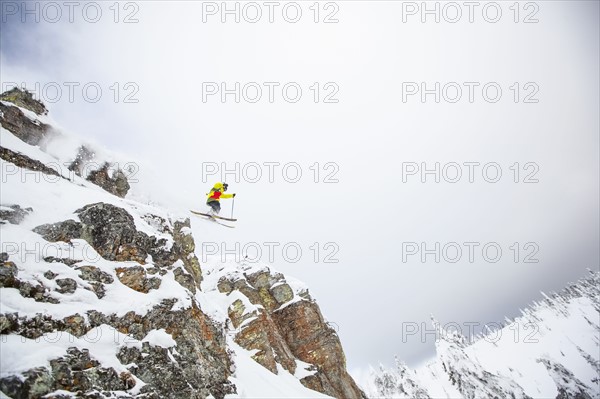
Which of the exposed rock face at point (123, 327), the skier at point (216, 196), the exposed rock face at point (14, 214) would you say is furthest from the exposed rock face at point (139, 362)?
→ the skier at point (216, 196)

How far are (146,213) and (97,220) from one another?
12.7 ft

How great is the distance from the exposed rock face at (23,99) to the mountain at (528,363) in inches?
2044

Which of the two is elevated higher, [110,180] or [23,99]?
[23,99]

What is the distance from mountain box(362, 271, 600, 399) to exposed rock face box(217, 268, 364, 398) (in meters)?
19.0

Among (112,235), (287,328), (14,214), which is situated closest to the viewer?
(14,214)

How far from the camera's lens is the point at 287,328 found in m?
31.4

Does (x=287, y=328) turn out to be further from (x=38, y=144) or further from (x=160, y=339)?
(x=38, y=144)

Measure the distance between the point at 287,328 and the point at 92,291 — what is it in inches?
897

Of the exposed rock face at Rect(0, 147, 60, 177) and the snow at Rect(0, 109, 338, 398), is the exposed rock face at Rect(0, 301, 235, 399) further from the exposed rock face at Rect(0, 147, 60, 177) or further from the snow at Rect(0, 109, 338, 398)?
the exposed rock face at Rect(0, 147, 60, 177)

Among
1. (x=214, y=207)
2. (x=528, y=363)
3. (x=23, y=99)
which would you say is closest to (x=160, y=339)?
(x=214, y=207)

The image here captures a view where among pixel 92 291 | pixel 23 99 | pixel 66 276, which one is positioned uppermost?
pixel 23 99

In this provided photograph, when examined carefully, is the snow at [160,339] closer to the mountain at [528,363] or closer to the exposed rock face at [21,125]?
the exposed rock face at [21,125]

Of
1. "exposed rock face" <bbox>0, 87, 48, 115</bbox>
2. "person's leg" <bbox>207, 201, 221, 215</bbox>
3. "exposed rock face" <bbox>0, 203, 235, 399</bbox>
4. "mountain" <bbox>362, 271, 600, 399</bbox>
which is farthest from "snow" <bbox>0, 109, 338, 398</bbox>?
"mountain" <bbox>362, 271, 600, 399</bbox>

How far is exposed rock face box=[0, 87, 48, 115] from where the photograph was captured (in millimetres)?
18422
